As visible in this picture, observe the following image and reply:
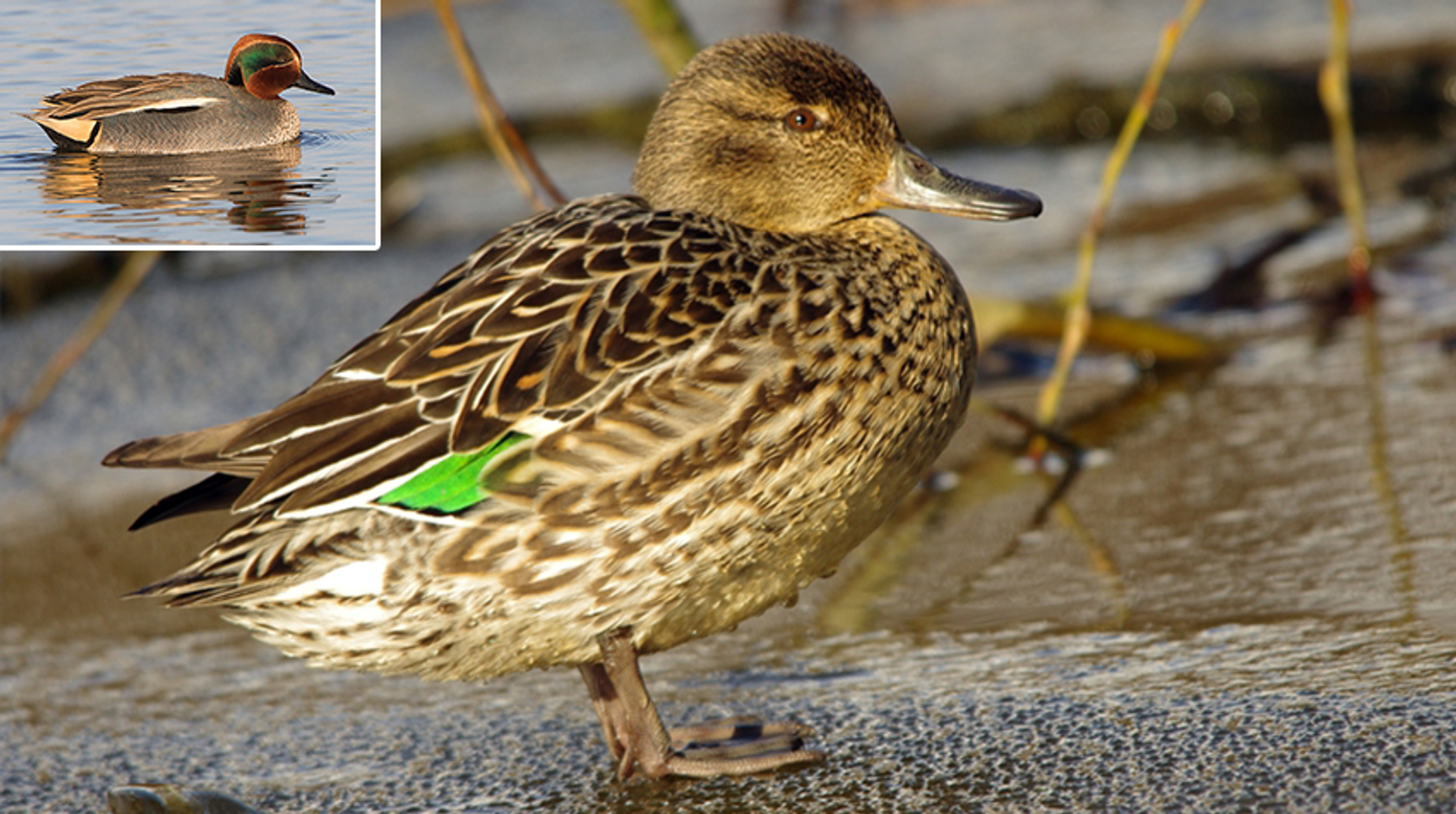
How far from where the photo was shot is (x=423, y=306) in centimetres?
319

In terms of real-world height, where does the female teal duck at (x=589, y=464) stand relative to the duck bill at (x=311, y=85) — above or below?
below

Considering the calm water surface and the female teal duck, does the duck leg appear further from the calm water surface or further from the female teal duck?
the calm water surface

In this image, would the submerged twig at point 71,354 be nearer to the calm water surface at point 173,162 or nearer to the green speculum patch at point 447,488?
the calm water surface at point 173,162

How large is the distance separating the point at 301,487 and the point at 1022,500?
2053 millimetres

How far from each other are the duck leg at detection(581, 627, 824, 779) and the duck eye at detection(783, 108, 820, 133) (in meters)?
1.13

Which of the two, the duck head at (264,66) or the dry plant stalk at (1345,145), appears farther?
the dry plant stalk at (1345,145)

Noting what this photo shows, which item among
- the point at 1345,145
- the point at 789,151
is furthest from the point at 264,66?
the point at 1345,145

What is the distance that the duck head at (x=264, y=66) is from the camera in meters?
3.21

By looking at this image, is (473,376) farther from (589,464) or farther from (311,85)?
(311,85)

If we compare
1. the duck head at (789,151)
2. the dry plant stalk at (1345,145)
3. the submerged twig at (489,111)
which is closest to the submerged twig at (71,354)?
the submerged twig at (489,111)

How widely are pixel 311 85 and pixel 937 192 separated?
129 centimetres

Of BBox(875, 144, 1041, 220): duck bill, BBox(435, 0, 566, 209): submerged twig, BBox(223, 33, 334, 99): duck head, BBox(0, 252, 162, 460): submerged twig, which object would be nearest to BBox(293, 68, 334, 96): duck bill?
BBox(223, 33, 334, 99): duck head

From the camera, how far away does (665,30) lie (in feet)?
17.1

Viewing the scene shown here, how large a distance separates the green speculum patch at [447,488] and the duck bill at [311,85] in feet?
2.78
